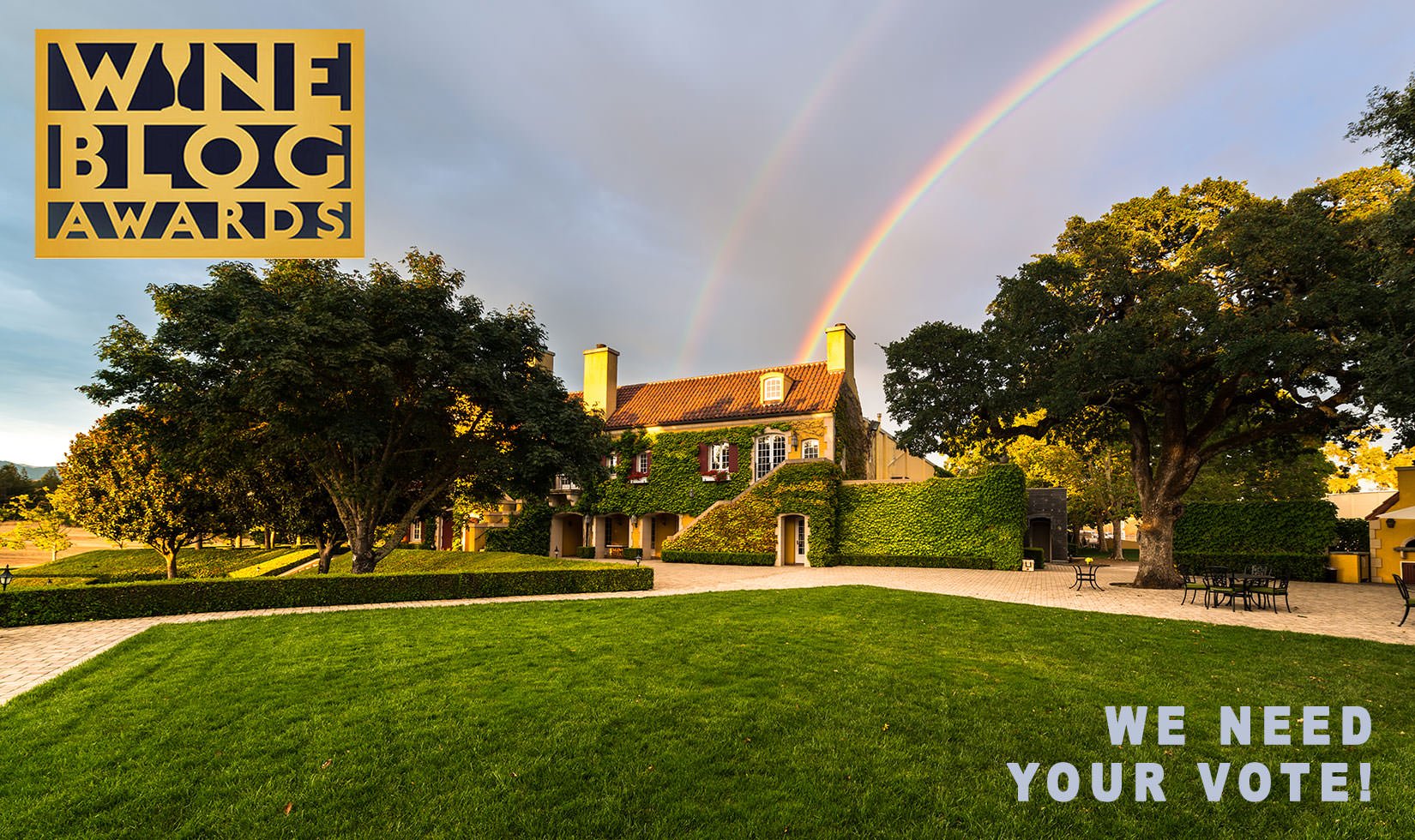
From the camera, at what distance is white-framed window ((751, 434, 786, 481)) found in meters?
31.3

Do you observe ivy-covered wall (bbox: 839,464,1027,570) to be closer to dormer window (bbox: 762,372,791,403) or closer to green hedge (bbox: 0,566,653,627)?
dormer window (bbox: 762,372,791,403)

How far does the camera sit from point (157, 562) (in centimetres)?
3475

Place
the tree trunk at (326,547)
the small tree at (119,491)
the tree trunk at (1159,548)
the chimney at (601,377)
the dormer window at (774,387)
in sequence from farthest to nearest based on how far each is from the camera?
the chimney at (601,377) → the dormer window at (774,387) → the small tree at (119,491) → the tree trunk at (326,547) → the tree trunk at (1159,548)

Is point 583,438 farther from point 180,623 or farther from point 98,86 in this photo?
point 98,86

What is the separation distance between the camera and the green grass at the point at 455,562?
20375mm

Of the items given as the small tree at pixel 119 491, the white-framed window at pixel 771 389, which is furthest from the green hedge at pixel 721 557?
the small tree at pixel 119 491

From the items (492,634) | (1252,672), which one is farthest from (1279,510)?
(492,634)

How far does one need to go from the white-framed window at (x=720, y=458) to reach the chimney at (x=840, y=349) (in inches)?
268

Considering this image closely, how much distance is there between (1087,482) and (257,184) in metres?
44.3

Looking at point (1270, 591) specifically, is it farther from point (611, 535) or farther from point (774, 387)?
point (611, 535)

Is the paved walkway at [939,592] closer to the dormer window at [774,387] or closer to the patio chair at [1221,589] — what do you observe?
the patio chair at [1221,589]

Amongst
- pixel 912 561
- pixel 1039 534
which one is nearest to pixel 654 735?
pixel 912 561

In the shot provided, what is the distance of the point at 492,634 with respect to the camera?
10.2 meters

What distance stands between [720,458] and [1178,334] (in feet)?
65.5
